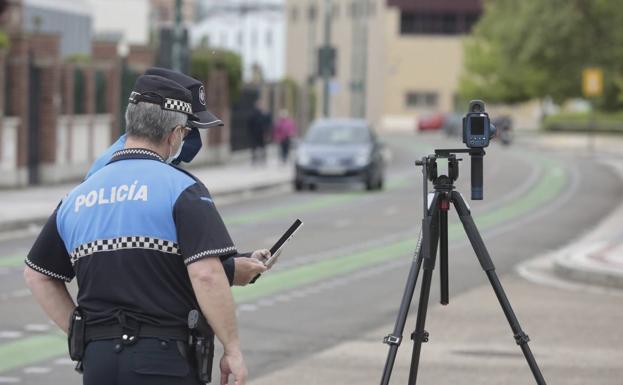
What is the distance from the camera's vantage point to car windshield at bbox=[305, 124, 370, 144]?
3703 centimetres

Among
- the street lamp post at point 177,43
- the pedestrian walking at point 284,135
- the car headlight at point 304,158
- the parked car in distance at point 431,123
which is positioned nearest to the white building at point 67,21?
the pedestrian walking at point 284,135

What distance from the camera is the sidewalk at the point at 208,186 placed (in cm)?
2553

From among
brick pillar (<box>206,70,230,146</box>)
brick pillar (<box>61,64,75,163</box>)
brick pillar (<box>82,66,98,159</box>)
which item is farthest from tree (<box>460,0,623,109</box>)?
brick pillar (<box>61,64,75,163</box>)

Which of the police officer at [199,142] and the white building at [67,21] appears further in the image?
the white building at [67,21]

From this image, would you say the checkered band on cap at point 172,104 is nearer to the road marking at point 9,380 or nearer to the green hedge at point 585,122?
the road marking at point 9,380

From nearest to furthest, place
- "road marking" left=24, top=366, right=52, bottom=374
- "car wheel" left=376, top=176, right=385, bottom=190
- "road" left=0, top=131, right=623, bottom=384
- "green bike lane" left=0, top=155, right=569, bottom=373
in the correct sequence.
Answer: "road marking" left=24, top=366, right=52, bottom=374
"green bike lane" left=0, top=155, right=569, bottom=373
"road" left=0, top=131, right=623, bottom=384
"car wheel" left=376, top=176, right=385, bottom=190

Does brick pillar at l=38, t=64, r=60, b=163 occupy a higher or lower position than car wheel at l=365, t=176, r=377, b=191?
higher

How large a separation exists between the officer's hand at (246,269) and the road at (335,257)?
5.16 meters

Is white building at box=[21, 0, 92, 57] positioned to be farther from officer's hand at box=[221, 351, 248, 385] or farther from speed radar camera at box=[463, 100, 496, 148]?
officer's hand at box=[221, 351, 248, 385]

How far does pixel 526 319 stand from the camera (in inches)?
563

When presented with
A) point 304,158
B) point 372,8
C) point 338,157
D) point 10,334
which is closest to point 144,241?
point 10,334

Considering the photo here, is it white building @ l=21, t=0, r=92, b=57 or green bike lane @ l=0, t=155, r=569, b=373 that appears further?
white building @ l=21, t=0, r=92, b=57

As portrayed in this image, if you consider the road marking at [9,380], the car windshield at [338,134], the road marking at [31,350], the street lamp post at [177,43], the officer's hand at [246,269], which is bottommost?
the road marking at [31,350]

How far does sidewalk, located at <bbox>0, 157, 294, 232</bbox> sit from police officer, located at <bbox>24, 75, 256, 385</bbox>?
1923 centimetres
